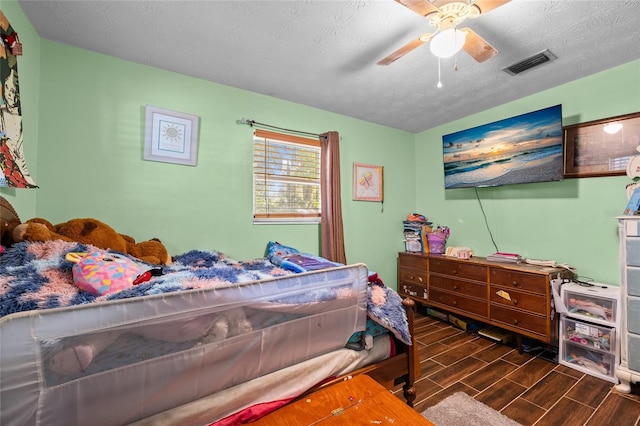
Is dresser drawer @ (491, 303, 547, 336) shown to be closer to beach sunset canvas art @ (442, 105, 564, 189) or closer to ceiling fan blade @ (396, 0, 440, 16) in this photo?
beach sunset canvas art @ (442, 105, 564, 189)

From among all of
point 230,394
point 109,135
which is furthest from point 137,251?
point 230,394

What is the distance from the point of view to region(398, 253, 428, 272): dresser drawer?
10.8ft

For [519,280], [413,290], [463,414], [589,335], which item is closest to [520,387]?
[463,414]

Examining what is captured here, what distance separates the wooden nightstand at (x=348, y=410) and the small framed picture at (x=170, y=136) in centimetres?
207

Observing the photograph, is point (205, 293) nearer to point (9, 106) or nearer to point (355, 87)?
point (9, 106)

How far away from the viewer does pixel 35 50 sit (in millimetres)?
1812

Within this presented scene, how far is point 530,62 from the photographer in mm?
2143

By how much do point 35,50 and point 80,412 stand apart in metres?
2.33

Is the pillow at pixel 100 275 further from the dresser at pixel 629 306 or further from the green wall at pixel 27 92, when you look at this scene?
the dresser at pixel 629 306

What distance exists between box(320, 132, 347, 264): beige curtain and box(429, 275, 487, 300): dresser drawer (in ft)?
3.73

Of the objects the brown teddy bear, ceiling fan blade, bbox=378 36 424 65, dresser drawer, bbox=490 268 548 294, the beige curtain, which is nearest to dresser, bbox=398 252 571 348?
dresser drawer, bbox=490 268 548 294

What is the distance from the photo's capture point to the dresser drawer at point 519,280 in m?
2.29

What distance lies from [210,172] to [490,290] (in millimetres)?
2925

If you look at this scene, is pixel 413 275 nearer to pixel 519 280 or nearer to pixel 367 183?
pixel 519 280
